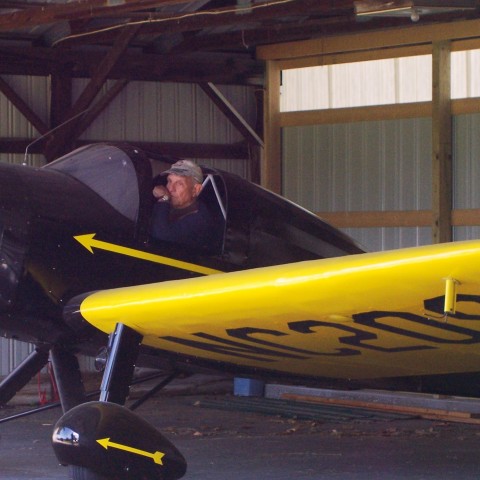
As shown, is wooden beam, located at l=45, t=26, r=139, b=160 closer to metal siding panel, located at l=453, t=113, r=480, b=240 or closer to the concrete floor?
the concrete floor

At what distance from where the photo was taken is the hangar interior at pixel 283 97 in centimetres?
1021

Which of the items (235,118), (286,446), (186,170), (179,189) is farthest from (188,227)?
(235,118)

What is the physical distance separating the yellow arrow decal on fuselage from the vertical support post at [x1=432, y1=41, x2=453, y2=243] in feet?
14.2

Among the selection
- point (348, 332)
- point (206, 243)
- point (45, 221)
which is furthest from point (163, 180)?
point (348, 332)

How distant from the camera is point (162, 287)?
17.9 feet

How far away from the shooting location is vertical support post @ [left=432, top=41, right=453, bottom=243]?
10195mm

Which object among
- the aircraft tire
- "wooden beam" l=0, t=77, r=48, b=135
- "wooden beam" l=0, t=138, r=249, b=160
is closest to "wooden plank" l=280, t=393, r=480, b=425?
"wooden beam" l=0, t=138, r=249, b=160

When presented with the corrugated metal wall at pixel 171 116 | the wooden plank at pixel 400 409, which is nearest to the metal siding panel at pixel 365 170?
the wooden plank at pixel 400 409

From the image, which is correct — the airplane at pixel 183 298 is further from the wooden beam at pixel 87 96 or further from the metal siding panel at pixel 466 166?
the wooden beam at pixel 87 96

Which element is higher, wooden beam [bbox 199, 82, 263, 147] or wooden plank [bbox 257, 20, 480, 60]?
wooden plank [bbox 257, 20, 480, 60]

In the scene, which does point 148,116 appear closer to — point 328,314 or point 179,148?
point 179,148

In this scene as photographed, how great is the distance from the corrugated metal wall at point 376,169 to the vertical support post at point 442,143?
0.27 ft

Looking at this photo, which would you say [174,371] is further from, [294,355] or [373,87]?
[373,87]

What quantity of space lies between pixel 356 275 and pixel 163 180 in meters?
2.10
